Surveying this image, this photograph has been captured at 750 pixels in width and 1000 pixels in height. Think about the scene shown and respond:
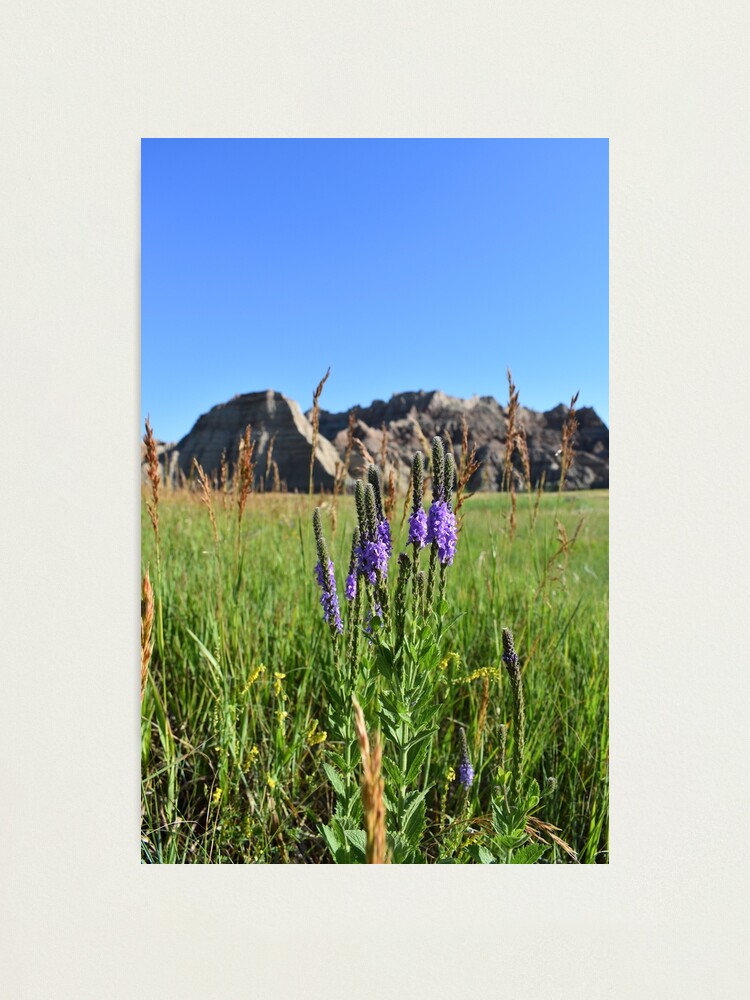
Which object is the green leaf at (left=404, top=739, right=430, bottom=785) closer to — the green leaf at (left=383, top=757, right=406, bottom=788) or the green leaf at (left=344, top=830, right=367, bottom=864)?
the green leaf at (left=383, top=757, right=406, bottom=788)

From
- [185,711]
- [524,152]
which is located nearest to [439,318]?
[524,152]

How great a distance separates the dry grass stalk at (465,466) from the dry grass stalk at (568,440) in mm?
323

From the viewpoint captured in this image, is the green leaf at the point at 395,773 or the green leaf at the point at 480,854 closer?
the green leaf at the point at 395,773

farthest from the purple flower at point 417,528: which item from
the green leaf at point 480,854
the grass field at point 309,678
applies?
the green leaf at point 480,854

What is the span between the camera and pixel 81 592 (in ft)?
6.50

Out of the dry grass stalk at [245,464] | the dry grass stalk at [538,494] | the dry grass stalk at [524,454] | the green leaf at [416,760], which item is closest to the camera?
the green leaf at [416,760]

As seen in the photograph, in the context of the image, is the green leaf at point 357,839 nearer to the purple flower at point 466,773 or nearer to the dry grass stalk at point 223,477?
the purple flower at point 466,773

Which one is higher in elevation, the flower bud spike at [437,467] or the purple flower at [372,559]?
the flower bud spike at [437,467]

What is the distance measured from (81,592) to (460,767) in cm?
128

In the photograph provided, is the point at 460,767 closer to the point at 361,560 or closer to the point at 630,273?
the point at 361,560

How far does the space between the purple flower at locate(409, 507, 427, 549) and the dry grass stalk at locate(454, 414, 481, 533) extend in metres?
0.35

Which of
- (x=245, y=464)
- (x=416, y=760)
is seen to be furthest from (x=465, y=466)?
(x=416, y=760)

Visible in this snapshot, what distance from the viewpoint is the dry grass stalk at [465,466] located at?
1911 mm

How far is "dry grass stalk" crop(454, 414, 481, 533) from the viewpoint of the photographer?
191 centimetres
